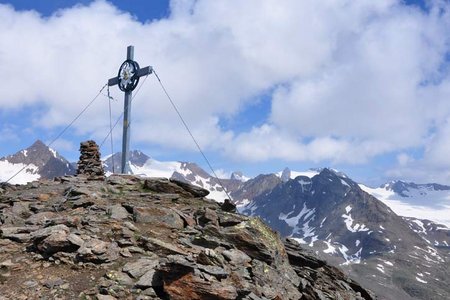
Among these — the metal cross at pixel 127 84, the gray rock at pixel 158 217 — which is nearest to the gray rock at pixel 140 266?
the gray rock at pixel 158 217

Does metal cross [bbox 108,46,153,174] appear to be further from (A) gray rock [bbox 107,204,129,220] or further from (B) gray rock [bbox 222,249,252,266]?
(B) gray rock [bbox 222,249,252,266]

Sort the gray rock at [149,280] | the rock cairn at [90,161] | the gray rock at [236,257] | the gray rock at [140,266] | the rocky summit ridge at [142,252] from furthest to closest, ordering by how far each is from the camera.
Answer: the rock cairn at [90,161] → the gray rock at [236,257] → the gray rock at [140,266] → the gray rock at [149,280] → the rocky summit ridge at [142,252]

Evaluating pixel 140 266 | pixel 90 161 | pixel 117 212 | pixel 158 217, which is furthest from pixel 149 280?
pixel 90 161

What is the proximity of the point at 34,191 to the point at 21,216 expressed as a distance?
5197mm

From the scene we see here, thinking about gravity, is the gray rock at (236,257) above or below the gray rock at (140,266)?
above

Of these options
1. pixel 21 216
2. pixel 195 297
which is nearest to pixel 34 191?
pixel 21 216

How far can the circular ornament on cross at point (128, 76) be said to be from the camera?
35.8 m

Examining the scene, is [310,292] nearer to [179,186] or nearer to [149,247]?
[149,247]

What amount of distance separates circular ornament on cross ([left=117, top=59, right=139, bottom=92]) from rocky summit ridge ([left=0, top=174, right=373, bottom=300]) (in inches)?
423

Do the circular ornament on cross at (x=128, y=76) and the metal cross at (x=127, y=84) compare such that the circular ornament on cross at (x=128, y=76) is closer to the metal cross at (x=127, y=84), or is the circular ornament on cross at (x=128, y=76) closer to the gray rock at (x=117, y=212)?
the metal cross at (x=127, y=84)

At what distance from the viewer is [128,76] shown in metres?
36.2

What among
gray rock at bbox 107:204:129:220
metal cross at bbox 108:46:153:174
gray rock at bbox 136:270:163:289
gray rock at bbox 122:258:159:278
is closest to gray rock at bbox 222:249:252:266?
gray rock at bbox 122:258:159:278

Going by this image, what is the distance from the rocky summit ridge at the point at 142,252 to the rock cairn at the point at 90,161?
6.93 m

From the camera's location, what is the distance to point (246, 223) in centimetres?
2245
